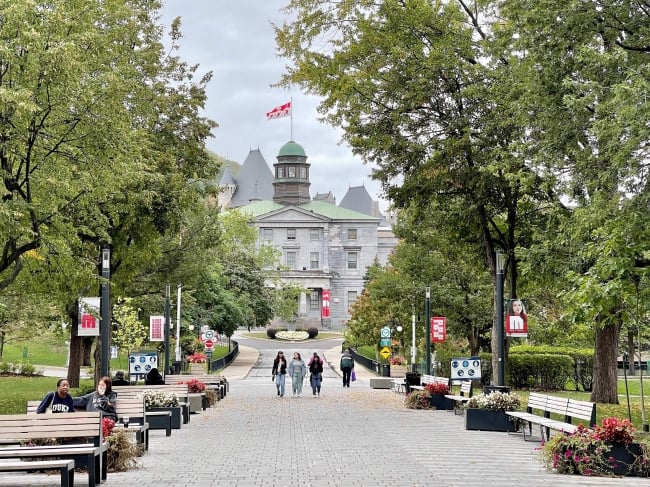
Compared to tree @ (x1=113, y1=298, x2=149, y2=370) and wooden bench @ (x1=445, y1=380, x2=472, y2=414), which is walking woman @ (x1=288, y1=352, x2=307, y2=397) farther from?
tree @ (x1=113, y1=298, x2=149, y2=370)

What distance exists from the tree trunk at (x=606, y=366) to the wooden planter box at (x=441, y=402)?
14.2ft

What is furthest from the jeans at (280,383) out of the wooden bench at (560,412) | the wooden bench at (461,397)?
the wooden bench at (560,412)

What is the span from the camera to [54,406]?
559 inches

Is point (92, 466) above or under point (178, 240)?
under

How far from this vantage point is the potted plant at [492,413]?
20703 mm

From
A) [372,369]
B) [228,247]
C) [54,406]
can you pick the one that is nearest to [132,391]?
[54,406]

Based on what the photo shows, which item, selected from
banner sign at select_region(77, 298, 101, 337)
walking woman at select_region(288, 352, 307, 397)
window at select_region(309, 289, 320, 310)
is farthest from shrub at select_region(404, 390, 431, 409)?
window at select_region(309, 289, 320, 310)

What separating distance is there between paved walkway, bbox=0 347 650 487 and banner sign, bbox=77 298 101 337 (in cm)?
308

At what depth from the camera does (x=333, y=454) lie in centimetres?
1579

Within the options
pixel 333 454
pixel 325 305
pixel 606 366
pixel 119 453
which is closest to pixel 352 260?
pixel 325 305

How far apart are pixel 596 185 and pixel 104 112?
32.5 ft

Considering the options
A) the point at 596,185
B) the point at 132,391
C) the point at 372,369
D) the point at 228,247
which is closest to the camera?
the point at 596,185

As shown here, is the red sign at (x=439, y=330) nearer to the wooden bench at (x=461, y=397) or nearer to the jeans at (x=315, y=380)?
the jeans at (x=315, y=380)

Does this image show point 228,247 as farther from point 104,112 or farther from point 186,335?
point 104,112
